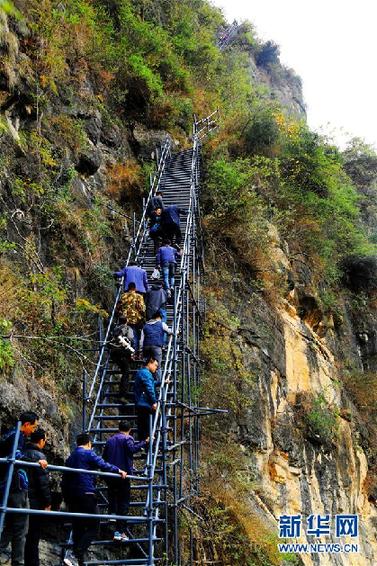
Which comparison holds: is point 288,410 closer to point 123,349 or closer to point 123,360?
point 123,360

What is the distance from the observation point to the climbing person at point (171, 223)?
11589 millimetres

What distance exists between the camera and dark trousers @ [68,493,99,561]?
5.18 m

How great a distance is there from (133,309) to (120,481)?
10.5 feet

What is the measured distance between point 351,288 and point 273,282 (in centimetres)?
664

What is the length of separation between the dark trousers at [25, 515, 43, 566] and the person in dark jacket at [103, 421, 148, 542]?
3.17ft

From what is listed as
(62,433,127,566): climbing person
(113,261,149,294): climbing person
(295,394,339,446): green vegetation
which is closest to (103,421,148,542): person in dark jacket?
(62,433,127,566): climbing person

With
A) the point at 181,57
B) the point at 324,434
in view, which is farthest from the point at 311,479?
Result: the point at 181,57

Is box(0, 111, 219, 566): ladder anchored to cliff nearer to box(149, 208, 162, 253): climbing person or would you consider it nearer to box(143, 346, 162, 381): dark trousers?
box(143, 346, 162, 381): dark trousers

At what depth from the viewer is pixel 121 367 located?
8.08 m

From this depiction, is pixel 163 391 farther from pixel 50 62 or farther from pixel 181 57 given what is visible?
pixel 181 57

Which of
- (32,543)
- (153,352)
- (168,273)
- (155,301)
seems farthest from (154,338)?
(32,543)

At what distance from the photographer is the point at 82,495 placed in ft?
17.0

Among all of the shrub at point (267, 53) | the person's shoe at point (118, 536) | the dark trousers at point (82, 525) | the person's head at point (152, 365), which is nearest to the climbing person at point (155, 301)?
the person's head at point (152, 365)

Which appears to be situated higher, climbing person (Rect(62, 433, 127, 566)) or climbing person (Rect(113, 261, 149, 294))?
climbing person (Rect(113, 261, 149, 294))
